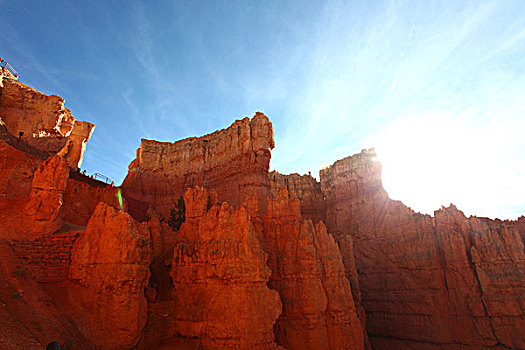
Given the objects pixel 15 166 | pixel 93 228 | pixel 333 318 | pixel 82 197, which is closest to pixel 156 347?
pixel 93 228

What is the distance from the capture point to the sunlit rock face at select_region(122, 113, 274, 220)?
2966 cm

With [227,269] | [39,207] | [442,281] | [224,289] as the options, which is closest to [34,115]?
[39,207]

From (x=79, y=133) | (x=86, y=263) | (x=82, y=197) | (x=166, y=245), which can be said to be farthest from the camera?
(x=79, y=133)

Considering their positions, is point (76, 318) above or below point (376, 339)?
above

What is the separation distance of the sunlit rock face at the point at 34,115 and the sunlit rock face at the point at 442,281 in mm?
27075

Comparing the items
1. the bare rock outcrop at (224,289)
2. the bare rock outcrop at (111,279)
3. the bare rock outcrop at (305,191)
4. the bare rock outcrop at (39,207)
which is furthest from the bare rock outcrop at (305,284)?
the bare rock outcrop at (305,191)

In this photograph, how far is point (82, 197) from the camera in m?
20.2

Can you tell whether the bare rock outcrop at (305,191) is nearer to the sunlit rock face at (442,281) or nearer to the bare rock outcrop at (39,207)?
the sunlit rock face at (442,281)

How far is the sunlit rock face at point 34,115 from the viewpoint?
2306 cm

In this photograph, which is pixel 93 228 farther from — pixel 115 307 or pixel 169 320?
pixel 169 320

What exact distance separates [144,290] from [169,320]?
1.87 meters

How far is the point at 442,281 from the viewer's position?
23750 millimetres

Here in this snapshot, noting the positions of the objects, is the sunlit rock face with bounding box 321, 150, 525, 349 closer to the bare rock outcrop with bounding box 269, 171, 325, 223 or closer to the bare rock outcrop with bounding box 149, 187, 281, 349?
the bare rock outcrop with bounding box 269, 171, 325, 223

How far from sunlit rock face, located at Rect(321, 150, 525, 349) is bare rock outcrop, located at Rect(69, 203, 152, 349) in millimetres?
15827
